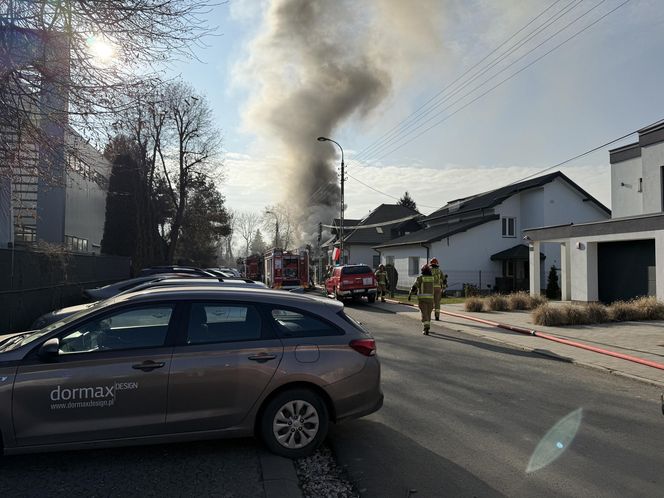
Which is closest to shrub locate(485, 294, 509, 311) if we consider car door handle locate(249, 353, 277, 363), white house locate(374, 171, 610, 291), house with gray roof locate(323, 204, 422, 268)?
white house locate(374, 171, 610, 291)

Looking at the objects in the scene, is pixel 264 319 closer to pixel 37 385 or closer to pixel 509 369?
pixel 37 385

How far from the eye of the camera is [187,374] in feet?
13.7

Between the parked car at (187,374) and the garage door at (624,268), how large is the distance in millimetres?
17119

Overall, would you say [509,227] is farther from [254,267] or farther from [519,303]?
[254,267]

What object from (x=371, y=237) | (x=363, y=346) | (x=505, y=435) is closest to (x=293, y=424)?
(x=363, y=346)

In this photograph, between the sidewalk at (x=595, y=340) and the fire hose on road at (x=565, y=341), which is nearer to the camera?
the sidewalk at (x=595, y=340)

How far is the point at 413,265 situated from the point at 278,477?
31.3 metres

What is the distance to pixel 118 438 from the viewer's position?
4.07 metres

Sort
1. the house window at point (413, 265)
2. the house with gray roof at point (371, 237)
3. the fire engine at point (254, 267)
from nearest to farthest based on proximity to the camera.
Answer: the house window at point (413, 265) → the fire engine at point (254, 267) → the house with gray roof at point (371, 237)

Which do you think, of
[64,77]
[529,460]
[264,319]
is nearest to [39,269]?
[64,77]

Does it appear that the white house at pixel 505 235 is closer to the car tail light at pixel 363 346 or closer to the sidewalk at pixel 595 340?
the sidewalk at pixel 595 340

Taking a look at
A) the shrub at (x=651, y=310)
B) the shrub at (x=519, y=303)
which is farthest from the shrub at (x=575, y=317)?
the shrub at (x=519, y=303)

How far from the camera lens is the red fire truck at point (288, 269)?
31625 mm

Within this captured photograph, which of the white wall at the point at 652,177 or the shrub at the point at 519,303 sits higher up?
the white wall at the point at 652,177
